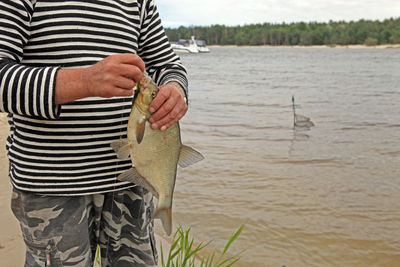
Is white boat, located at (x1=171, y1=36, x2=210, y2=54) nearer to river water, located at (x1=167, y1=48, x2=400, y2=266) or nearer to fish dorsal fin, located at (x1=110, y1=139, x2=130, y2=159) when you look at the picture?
river water, located at (x1=167, y1=48, x2=400, y2=266)

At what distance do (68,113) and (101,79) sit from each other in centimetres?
40

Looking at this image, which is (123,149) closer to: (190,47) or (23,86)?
(23,86)

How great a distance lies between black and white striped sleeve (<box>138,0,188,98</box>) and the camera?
212 centimetres

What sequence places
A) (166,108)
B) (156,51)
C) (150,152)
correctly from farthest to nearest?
(156,51), (150,152), (166,108)

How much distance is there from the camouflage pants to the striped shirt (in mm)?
79

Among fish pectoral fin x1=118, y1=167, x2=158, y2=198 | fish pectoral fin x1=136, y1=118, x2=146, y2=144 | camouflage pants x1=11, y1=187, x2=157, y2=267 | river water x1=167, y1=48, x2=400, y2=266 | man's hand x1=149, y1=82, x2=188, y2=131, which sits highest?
man's hand x1=149, y1=82, x2=188, y2=131

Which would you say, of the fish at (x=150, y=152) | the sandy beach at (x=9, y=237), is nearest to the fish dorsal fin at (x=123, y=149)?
the fish at (x=150, y=152)

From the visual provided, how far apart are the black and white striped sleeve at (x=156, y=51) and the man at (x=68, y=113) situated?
37mm

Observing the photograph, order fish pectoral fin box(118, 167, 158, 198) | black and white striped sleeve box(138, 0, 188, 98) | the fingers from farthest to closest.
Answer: black and white striped sleeve box(138, 0, 188, 98) < fish pectoral fin box(118, 167, 158, 198) < the fingers

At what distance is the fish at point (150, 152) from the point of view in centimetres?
168

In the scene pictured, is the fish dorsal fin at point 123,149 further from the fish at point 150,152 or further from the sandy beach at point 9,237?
the sandy beach at point 9,237

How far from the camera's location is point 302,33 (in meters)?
103

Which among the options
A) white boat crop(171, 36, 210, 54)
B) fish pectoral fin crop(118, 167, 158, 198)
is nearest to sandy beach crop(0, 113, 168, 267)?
fish pectoral fin crop(118, 167, 158, 198)

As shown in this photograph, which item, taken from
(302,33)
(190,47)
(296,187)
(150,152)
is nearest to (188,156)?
(150,152)
